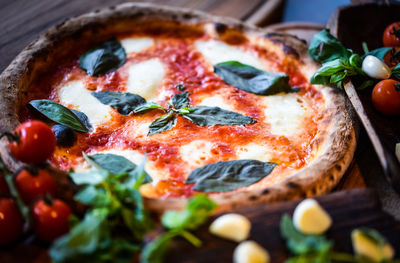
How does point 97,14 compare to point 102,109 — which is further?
point 97,14

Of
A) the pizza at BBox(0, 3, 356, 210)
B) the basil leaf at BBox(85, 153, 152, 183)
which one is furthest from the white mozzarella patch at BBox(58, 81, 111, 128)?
the basil leaf at BBox(85, 153, 152, 183)

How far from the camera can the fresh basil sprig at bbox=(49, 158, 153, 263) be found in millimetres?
1508

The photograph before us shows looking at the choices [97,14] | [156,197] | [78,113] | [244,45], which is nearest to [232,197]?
[156,197]

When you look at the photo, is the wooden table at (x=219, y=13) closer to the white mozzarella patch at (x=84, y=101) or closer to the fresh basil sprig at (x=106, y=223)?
the fresh basil sprig at (x=106, y=223)

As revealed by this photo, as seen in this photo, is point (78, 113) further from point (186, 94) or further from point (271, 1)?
point (271, 1)

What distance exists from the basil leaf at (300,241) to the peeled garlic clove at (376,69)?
147cm

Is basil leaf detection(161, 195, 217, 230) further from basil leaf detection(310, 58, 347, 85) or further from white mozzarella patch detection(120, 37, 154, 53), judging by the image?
white mozzarella patch detection(120, 37, 154, 53)

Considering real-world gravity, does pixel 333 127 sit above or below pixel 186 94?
below

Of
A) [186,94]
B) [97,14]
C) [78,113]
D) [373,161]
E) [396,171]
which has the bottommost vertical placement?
[373,161]

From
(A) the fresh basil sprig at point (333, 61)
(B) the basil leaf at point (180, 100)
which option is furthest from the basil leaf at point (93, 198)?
(A) the fresh basil sprig at point (333, 61)

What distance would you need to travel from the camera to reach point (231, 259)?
1569 millimetres

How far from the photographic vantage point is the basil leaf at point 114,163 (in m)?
2.09

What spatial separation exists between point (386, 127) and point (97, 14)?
2.35 meters

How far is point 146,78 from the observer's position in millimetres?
2965
